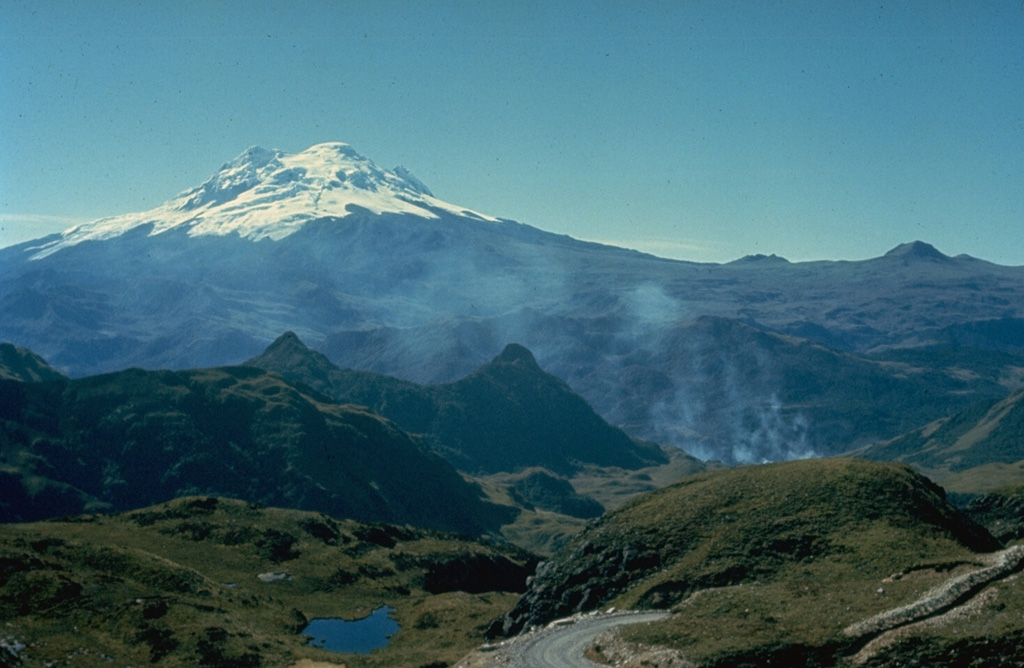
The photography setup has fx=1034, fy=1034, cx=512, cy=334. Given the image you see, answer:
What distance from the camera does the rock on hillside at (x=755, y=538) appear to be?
98125 mm

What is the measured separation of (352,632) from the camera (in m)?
130

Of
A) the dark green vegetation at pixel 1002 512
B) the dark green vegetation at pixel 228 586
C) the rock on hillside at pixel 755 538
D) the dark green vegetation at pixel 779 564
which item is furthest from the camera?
the dark green vegetation at pixel 1002 512

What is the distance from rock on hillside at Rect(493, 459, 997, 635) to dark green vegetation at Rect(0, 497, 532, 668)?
1521 centimetres

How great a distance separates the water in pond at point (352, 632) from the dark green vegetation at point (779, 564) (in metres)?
16.9

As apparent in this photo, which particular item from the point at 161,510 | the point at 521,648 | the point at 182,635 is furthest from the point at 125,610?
the point at 161,510

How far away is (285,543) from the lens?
16762 centimetres

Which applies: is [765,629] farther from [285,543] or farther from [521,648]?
[285,543]

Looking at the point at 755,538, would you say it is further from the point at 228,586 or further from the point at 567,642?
the point at 228,586

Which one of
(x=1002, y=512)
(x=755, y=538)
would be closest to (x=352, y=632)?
(x=755, y=538)

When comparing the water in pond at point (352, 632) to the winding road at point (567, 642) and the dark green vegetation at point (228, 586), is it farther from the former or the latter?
the winding road at point (567, 642)

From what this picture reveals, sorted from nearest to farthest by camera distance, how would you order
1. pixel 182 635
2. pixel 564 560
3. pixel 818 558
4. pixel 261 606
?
1. pixel 818 558
2. pixel 182 635
3. pixel 564 560
4. pixel 261 606

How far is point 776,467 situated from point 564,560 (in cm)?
2815

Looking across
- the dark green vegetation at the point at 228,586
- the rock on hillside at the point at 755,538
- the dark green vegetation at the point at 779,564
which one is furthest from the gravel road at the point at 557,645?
the dark green vegetation at the point at 228,586

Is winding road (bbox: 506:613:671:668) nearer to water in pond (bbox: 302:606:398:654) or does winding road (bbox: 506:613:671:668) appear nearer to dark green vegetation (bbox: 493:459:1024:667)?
dark green vegetation (bbox: 493:459:1024:667)
